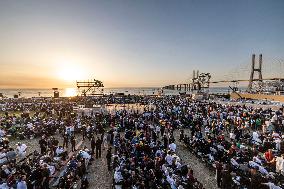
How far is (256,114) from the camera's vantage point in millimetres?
31906

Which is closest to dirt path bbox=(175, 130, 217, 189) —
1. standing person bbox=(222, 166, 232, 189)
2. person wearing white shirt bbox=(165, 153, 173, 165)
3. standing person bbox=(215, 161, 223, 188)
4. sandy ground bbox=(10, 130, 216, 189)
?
sandy ground bbox=(10, 130, 216, 189)

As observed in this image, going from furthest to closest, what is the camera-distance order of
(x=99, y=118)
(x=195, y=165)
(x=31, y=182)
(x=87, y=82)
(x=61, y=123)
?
(x=87, y=82), (x=99, y=118), (x=61, y=123), (x=195, y=165), (x=31, y=182)

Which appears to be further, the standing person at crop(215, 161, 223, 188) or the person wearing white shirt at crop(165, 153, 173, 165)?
the person wearing white shirt at crop(165, 153, 173, 165)

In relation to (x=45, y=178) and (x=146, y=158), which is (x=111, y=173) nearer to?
(x=146, y=158)

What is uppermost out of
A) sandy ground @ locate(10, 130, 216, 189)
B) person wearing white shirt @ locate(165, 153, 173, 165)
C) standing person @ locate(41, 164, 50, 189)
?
person wearing white shirt @ locate(165, 153, 173, 165)

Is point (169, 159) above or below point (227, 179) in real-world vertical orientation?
above

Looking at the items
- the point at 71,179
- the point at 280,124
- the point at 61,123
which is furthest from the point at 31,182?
the point at 280,124

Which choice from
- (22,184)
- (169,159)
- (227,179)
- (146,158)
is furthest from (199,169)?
(22,184)

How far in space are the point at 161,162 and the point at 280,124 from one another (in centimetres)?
1754

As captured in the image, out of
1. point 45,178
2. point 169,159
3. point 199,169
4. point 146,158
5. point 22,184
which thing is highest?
point 146,158

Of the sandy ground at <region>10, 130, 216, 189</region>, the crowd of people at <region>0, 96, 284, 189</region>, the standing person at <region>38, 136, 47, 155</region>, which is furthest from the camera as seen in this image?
the standing person at <region>38, 136, 47, 155</region>

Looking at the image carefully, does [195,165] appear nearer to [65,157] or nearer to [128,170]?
[128,170]

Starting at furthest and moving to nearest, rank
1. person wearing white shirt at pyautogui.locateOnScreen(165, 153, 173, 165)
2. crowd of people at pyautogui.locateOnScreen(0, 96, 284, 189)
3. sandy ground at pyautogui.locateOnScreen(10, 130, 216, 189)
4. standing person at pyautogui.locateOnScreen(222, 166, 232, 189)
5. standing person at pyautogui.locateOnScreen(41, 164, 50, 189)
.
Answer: person wearing white shirt at pyautogui.locateOnScreen(165, 153, 173, 165) < sandy ground at pyautogui.locateOnScreen(10, 130, 216, 189) < standing person at pyautogui.locateOnScreen(41, 164, 50, 189) < standing person at pyautogui.locateOnScreen(222, 166, 232, 189) < crowd of people at pyautogui.locateOnScreen(0, 96, 284, 189)

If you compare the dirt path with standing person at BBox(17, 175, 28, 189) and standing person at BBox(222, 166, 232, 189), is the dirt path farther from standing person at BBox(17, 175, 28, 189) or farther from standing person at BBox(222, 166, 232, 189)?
standing person at BBox(17, 175, 28, 189)
